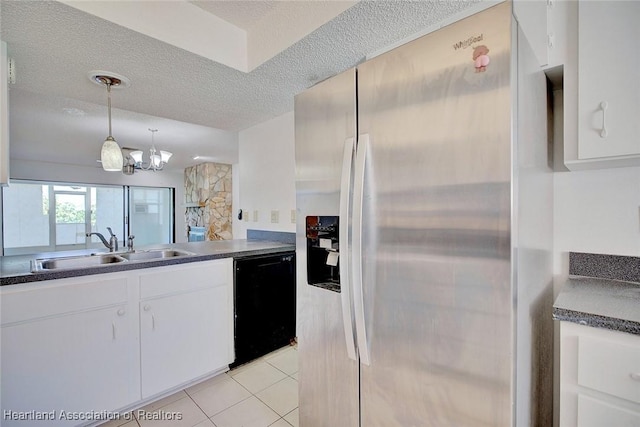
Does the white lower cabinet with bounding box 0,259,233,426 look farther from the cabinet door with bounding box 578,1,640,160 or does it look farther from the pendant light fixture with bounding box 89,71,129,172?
the cabinet door with bounding box 578,1,640,160

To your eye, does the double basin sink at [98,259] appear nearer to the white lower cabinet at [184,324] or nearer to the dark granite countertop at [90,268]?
the dark granite countertop at [90,268]

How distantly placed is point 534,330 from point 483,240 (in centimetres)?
49

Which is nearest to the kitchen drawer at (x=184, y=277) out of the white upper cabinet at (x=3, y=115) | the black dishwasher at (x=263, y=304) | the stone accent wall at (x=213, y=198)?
the black dishwasher at (x=263, y=304)

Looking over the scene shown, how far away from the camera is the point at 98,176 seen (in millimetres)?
5941

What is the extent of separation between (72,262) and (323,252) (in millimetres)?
1816

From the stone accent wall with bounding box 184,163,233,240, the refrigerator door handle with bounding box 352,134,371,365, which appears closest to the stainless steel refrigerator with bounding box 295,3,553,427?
the refrigerator door handle with bounding box 352,134,371,365

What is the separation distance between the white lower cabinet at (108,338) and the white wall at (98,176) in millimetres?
5364

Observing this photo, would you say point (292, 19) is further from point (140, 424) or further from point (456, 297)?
point (140, 424)

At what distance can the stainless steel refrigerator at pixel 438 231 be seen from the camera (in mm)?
846

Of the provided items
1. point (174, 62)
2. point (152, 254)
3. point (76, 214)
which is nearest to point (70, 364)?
point (152, 254)

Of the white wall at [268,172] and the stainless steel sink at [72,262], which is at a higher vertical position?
the white wall at [268,172]

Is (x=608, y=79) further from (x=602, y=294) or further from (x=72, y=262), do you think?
(x=72, y=262)

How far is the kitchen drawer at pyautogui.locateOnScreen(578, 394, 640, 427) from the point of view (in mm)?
862

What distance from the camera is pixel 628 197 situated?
1.21m
